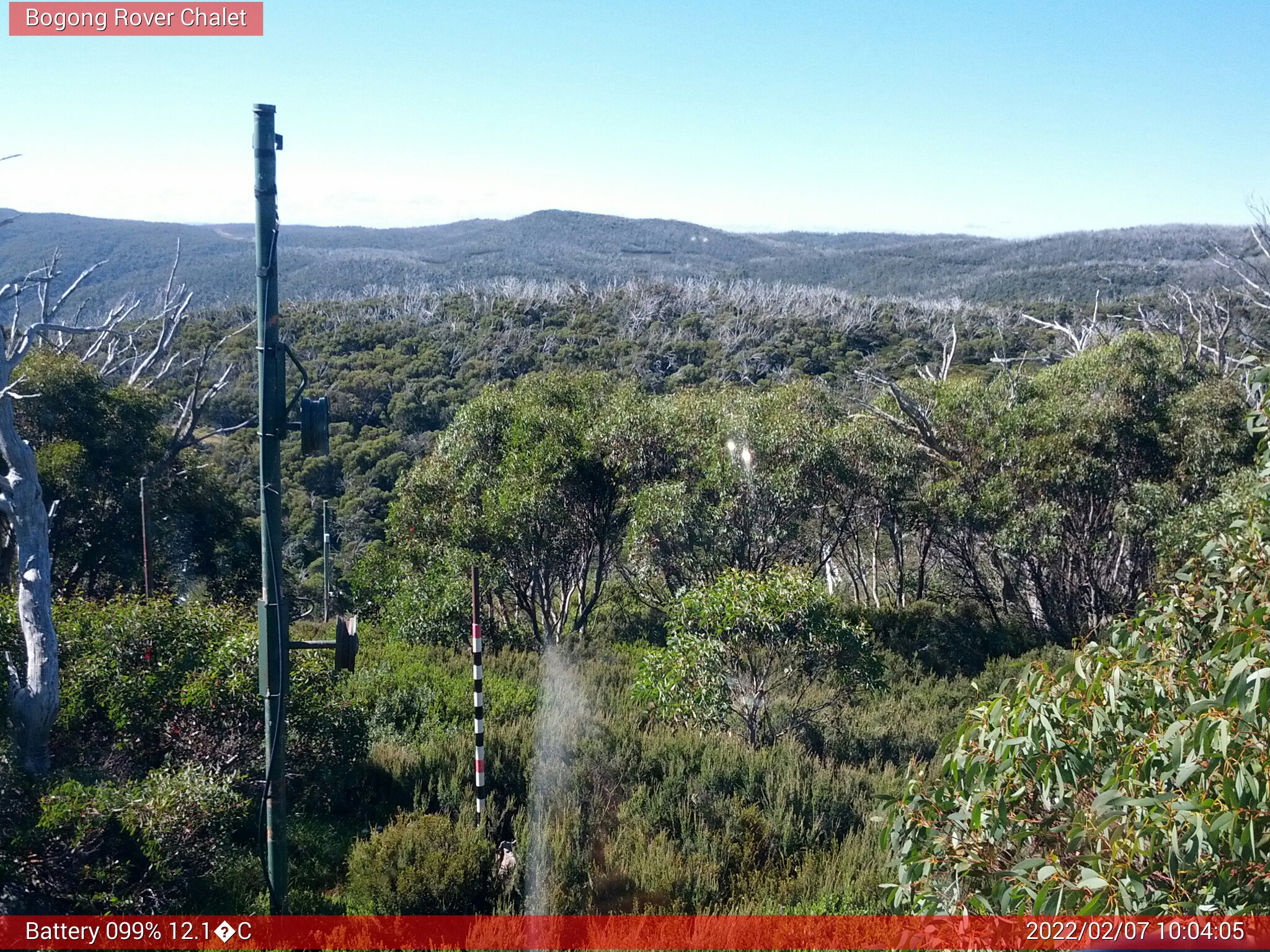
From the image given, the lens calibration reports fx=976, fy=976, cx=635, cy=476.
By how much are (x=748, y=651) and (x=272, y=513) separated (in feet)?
15.7

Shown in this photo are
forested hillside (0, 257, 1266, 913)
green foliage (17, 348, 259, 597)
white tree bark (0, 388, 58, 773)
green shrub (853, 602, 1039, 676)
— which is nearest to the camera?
forested hillside (0, 257, 1266, 913)

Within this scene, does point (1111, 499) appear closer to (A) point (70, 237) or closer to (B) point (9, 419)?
(B) point (9, 419)

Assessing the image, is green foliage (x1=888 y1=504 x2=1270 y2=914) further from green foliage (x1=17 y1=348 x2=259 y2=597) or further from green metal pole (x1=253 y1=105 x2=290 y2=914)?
green foliage (x1=17 y1=348 x2=259 y2=597)

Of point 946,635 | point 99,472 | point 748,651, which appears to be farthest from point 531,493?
point 946,635

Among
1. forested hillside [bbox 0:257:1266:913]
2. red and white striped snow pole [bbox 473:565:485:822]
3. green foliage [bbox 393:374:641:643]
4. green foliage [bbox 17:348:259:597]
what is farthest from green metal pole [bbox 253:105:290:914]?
green foliage [bbox 17:348:259:597]

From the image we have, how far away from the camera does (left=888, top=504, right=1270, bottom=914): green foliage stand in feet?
8.34

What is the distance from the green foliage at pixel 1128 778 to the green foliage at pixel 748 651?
4256 mm

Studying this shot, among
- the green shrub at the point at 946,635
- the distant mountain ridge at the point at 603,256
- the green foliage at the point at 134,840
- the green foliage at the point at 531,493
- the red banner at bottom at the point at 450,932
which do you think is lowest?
the green shrub at the point at 946,635

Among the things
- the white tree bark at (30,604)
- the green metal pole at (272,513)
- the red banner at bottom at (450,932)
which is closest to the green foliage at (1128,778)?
the red banner at bottom at (450,932)

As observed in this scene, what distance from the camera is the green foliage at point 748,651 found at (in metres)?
8.23

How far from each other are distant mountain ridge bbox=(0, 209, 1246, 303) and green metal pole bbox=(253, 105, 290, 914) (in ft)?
136

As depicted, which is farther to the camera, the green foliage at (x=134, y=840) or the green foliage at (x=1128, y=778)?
the green foliage at (x=134, y=840)

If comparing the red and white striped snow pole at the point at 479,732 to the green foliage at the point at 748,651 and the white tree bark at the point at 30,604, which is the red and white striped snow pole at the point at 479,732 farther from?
the white tree bark at the point at 30,604

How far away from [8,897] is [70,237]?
262ft
